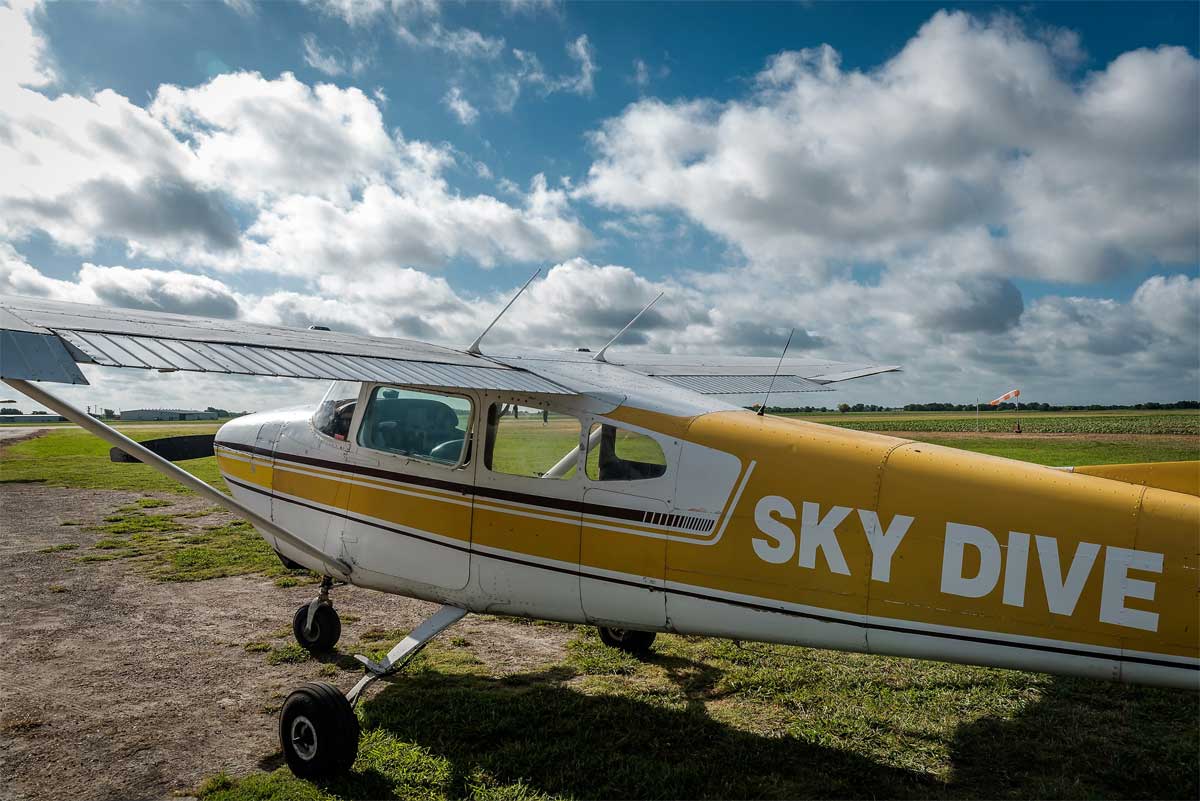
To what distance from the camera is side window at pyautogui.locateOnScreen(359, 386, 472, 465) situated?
175 inches

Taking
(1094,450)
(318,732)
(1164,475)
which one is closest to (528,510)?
(318,732)

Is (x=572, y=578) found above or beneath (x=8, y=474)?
above

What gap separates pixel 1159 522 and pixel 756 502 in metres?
1.68

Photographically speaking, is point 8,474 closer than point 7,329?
No

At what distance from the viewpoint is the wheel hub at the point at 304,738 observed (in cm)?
372

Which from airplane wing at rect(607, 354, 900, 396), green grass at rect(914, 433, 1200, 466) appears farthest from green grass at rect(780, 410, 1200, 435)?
airplane wing at rect(607, 354, 900, 396)

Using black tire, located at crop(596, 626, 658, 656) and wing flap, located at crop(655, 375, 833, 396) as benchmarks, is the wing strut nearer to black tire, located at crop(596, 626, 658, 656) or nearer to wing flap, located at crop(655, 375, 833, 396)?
black tire, located at crop(596, 626, 658, 656)

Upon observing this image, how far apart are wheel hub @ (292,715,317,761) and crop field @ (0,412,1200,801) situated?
15 cm

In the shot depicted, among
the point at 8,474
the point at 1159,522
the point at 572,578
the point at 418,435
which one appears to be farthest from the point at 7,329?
the point at 8,474

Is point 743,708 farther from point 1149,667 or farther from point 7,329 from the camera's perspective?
point 7,329

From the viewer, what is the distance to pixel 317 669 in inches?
205

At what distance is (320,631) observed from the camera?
544cm

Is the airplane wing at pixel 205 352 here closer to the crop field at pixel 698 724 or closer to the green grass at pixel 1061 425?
the crop field at pixel 698 724

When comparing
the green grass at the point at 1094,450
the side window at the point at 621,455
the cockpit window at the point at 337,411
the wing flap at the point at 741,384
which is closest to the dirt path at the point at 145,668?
the cockpit window at the point at 337,411
